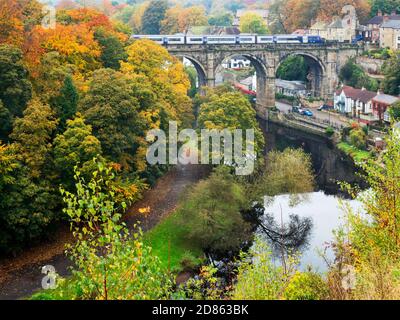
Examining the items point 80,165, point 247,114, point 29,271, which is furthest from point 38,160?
point 247,114

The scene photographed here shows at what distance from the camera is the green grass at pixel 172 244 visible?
1136 inches

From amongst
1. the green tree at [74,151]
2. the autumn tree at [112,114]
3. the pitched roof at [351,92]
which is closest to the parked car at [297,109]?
the pitched roof at [351,92]

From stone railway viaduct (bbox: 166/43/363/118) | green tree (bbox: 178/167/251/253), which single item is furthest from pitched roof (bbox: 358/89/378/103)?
green tree (bbox: 178/167/251/253)

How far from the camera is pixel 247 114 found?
40.3 metres

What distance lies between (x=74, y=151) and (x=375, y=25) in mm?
60910

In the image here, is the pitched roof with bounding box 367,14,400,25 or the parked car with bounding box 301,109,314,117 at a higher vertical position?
the pitched roof with bounding box 367,14,400,25

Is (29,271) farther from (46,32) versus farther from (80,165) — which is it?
(46,32)

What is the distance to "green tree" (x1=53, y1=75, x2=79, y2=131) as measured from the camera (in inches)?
1248

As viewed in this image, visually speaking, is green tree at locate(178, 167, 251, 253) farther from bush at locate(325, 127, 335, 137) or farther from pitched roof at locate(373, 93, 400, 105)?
pitched roof at locate(373, 93, 400, 105)

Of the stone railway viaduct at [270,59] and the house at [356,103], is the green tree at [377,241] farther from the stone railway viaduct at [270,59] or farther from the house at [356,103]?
the stone railway viaduct at [270,59]

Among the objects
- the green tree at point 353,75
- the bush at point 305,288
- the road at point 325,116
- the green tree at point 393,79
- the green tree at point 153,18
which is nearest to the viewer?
the bush at point 305,288

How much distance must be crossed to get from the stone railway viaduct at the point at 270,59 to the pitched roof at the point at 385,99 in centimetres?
1331

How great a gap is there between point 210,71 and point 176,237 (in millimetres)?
37449

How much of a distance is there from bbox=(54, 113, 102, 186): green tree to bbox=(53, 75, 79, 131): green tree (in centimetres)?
225
